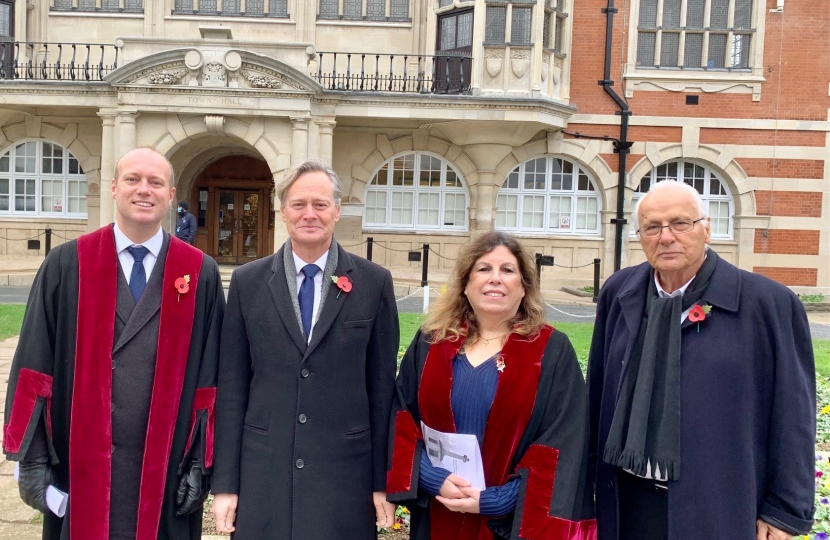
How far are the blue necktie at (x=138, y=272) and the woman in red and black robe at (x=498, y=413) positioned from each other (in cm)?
111

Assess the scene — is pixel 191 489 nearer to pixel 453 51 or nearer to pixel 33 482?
pixel 33 482

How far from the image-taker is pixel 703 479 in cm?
247

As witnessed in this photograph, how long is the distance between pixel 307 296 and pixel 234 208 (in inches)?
704

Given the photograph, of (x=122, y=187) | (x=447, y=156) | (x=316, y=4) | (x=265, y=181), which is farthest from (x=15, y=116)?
(x=122, y=187)

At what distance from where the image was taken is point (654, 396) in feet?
8.39

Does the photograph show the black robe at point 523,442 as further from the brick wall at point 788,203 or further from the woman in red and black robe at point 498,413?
the brick wall at point 788,203

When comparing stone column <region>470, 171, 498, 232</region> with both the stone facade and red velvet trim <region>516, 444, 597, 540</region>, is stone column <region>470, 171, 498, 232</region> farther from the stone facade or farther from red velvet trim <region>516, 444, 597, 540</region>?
red velvet trim <region>516, 444, 597, 540</region>

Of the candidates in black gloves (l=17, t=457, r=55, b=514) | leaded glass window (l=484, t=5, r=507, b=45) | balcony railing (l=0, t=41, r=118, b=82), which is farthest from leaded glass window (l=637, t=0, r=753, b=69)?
black gloves (l=17, t=457, r=55, b=514)

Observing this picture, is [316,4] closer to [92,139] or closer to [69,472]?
[92,139]

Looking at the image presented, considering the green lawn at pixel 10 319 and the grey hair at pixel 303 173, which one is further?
the green lawn at pixel 10 319

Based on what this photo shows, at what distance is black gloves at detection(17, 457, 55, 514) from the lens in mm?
2652

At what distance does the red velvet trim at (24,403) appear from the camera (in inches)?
103

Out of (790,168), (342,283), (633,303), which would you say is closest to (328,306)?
(342,283)

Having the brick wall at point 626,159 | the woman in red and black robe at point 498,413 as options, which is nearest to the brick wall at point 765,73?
the brick wall at point 626,159
